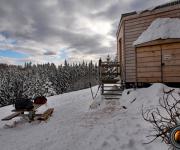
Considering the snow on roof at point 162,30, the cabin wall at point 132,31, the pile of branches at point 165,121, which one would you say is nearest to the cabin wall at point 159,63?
the snow on roof at point 162,30

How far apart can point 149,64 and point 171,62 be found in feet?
3.75

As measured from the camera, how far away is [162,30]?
10.5 m

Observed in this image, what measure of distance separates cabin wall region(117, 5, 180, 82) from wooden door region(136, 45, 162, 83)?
952 millimetres

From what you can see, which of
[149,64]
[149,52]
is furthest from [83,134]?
[149,52]

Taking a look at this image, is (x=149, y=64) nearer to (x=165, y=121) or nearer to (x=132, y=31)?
(x=132, y=31)

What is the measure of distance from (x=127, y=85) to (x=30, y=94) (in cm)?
4225

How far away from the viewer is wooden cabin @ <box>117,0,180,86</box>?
34.0 feet

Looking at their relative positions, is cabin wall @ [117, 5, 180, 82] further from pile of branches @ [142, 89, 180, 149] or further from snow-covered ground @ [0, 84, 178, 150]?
pile of branches @ [142, 89, 180, 149]

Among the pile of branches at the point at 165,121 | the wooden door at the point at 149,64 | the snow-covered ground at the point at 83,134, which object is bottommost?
the snow-covered ground at the point at 83,134

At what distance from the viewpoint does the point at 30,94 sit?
169ft

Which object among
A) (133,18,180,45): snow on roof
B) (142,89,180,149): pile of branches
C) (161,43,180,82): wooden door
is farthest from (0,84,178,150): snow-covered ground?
(133,18,180,45): snow on roof

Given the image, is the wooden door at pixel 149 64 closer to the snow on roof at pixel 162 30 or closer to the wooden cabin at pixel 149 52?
the wooden cabin at pixel 149 52

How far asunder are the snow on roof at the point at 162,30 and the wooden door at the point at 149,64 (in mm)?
544

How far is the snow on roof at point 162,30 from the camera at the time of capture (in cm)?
1019
